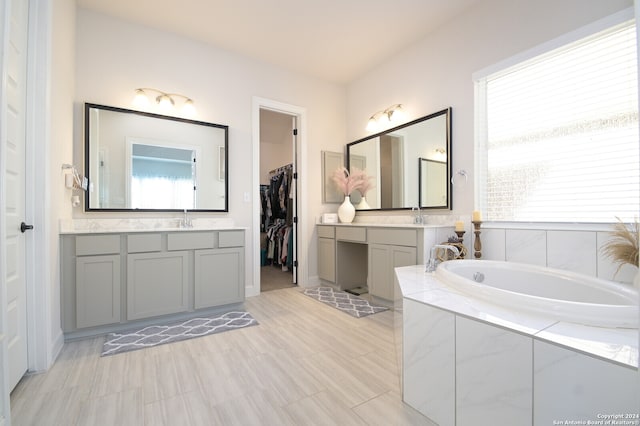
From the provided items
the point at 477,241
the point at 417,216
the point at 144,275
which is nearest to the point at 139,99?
the point at 144,275

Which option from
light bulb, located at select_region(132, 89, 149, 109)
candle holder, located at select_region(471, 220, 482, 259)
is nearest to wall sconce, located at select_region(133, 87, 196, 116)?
light bulb, located at select_region(132, 89, 149, 109)

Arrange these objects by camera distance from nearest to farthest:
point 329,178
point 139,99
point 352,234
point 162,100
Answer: point 139,99 < point 162,100 < point 352,234 < point 329,178

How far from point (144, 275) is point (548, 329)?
2644mm

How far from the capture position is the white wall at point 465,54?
2064 mm

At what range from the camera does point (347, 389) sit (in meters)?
1.50

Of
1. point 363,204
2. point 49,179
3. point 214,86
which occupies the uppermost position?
point 214,86

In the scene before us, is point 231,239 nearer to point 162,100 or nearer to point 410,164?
point 162,100

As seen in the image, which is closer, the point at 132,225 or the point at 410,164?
the point at 132,225

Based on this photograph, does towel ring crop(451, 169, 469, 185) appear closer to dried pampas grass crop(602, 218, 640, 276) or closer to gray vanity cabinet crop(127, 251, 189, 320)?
→ dried pampas grass crop(602, 218, 640, 276)

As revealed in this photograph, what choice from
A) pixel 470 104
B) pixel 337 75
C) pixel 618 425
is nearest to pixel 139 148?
pixel 337 75

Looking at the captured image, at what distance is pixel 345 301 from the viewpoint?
121 inches

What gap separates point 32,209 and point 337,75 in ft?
11.5

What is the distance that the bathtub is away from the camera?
963mm

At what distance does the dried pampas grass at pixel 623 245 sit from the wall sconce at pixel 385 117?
216 centimetres
